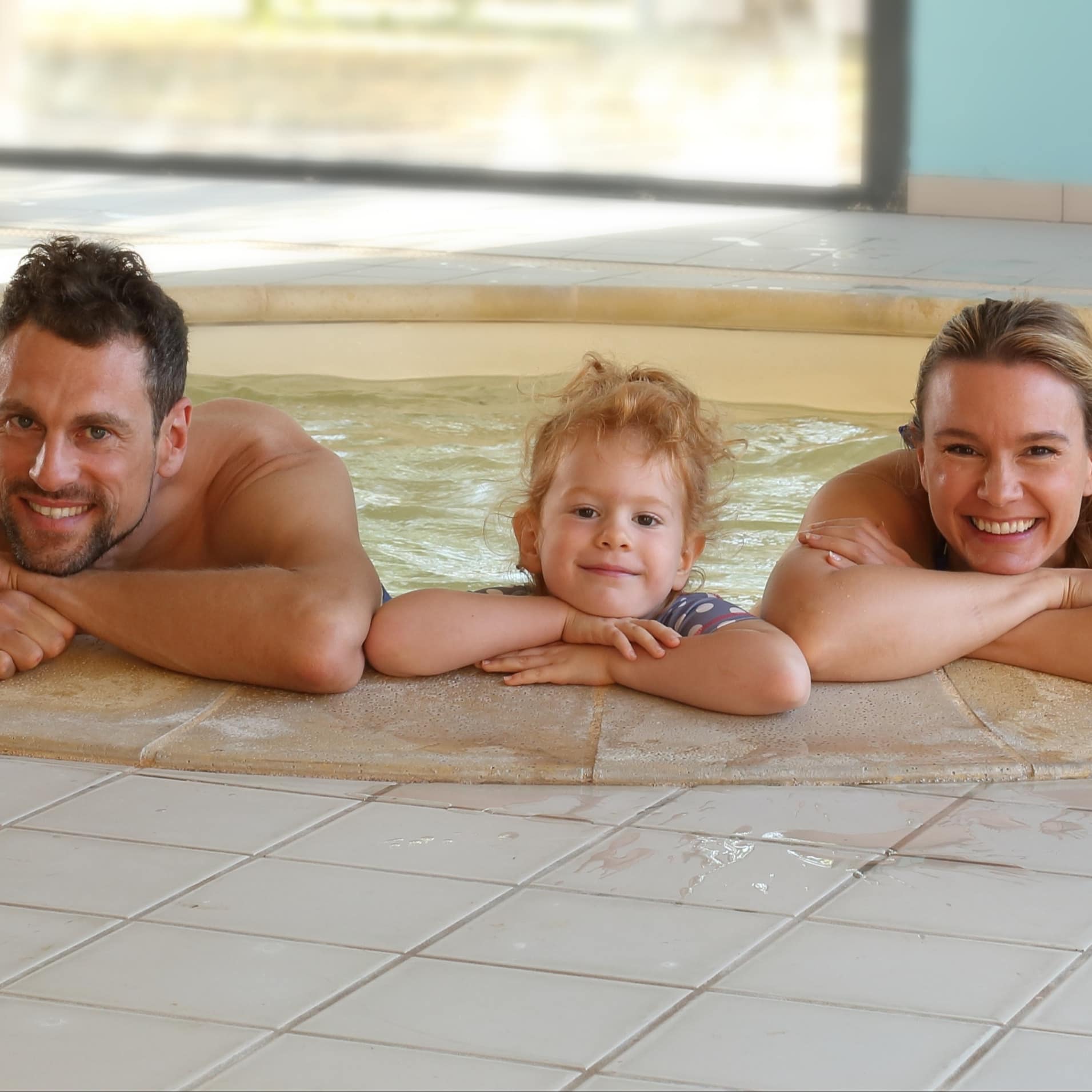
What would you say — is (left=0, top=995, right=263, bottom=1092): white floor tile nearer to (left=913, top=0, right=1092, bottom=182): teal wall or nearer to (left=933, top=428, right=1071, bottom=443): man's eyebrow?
(left=933, top=428, right=1071, bottom=443): man's eyebrow

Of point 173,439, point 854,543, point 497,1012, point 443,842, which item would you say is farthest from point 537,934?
point 173,439

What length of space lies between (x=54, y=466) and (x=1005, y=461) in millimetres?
1511

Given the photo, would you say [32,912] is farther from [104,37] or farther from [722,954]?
[104,37]

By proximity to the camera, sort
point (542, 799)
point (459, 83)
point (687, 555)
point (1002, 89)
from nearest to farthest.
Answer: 1. point (542, 799)
2. point (687, 555)
3. point (1002, 89)
4. point (459, 83)

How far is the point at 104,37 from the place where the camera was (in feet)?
38.2

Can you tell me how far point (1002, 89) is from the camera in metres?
9.13

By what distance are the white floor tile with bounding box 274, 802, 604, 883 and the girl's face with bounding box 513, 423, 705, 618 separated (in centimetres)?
58

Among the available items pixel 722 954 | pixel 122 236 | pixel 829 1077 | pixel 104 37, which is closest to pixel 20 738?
pixel 722 954

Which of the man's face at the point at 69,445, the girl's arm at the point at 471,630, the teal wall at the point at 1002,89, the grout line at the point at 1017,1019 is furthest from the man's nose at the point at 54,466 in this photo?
the teal wall at the point at 1002,89

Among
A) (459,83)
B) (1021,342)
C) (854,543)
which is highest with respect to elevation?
(459,83)

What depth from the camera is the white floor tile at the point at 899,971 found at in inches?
72.7

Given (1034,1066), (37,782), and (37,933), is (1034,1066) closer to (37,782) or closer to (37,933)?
(37,933)

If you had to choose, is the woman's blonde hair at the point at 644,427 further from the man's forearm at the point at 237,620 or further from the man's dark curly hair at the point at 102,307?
the man's dark curly hair at the point at 102,307

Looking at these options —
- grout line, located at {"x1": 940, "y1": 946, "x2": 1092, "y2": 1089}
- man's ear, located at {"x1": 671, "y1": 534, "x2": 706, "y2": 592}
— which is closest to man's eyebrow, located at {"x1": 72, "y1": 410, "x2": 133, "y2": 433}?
man's ear, located at {"x1": 671, "y1": 534, "x2": 706, "y2": 592}
